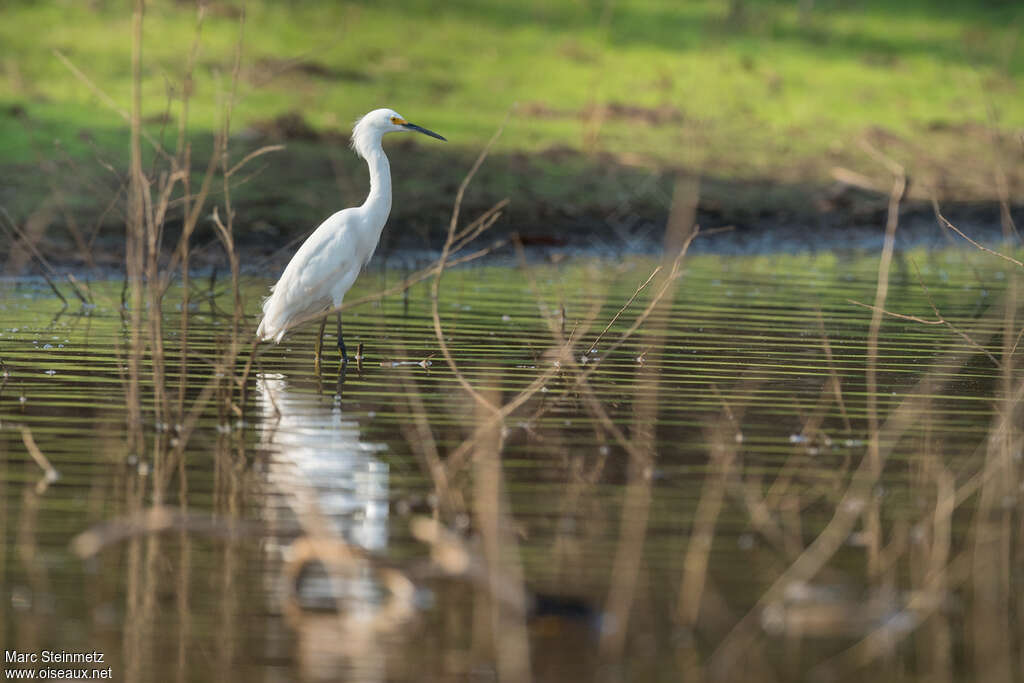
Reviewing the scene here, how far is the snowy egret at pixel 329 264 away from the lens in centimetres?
1095

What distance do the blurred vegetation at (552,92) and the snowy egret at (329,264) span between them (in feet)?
20.0

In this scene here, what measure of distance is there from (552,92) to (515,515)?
2110 centimetres

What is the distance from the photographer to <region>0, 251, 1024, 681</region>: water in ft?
15.4

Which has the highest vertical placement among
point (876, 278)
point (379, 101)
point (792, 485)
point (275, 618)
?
point (379, 101)

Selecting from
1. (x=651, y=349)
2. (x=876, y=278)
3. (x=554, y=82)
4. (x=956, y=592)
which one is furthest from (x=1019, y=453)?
(x=554, y=82)

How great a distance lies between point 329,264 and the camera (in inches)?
432

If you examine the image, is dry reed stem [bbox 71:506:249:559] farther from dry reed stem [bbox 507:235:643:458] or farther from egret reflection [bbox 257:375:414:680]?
dry reed stem [bbox 507:235:643:458]

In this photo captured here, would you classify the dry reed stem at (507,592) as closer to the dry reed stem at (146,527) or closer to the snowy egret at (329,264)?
the dry reed stem at (146,527)

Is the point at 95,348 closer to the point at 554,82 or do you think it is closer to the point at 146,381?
the point at 146,381

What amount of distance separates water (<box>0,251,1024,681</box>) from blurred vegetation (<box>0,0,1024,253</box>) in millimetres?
8691

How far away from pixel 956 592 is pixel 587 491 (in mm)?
1857

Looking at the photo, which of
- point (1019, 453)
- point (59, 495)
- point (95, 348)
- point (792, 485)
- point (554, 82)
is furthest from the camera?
point (554, 82)

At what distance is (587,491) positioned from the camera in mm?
6617

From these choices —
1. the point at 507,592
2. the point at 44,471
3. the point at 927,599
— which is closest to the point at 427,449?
the point at 507,592
